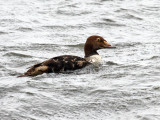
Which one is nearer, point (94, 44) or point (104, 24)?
point (94, 44)

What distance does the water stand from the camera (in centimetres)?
800

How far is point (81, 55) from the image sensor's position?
40.1 ft

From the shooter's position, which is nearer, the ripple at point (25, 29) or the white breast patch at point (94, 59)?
the white breast patch at point (94, 59)

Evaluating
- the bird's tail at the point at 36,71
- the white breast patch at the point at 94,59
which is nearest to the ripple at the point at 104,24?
the white breast patch at the point at 94,59

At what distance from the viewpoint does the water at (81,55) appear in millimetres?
7999

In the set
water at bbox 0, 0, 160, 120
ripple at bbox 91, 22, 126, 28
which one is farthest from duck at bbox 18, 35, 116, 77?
ripple at bbox 91, 22, 126, 28

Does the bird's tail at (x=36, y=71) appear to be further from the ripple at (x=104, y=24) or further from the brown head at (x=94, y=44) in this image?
the ripple at (x=104, y=24)

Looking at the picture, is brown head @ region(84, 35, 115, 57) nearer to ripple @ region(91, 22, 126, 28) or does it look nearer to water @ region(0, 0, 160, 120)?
water @ region(0, 0, 160, 120)

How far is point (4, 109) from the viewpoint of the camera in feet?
25.5

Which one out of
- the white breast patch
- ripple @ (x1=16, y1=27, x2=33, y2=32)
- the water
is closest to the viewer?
the water

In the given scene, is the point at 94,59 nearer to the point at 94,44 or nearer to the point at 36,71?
the point at 94,44

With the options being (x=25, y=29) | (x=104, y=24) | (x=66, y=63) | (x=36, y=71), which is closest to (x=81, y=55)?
(x=66, y=63)

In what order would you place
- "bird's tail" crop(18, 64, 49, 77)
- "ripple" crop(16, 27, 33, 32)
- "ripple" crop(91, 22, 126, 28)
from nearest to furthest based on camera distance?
"bird's tail" crop(18, 64, 49, 77)
"ripple" crop(16, 27, 33, 32)
"ripple" crop(91, 22, 126, 28)

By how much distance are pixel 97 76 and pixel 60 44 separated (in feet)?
10.7
